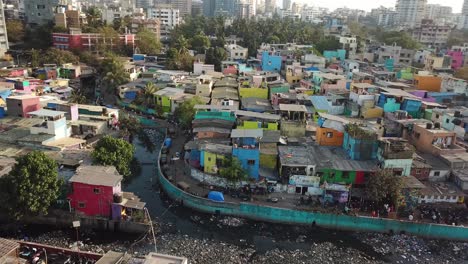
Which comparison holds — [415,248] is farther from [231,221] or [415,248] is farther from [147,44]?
[147,44]

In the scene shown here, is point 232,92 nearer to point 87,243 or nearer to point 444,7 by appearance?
point 87,243

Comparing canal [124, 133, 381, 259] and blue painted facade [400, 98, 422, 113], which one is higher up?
blue painted facade [400, 98, 422, 113]

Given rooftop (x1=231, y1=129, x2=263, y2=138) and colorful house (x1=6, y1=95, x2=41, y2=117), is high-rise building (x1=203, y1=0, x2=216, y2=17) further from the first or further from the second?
rooftop (x1=231, y1=129, x2=263, y2=138)

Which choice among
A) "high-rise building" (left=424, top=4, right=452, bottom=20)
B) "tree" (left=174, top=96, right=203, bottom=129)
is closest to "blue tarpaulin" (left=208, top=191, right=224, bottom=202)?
"tree" (left=174, top=96, right=203, bottom=129)

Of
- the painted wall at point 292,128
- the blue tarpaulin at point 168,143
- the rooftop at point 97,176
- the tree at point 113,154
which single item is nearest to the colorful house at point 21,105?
the blue tarpaulin at point 168,143

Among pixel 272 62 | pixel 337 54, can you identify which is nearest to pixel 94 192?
pixel 272 62

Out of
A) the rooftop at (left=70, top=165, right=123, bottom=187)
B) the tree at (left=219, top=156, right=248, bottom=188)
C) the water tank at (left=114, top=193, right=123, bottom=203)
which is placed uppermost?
the rooftop at (left=70, top=165, right=123, bottom=187)

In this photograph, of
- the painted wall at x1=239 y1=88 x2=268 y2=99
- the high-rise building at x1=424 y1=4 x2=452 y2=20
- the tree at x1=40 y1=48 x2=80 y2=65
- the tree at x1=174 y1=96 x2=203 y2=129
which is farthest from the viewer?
the high-rise building at x1=424 y1=4 x2=452 y2=20
